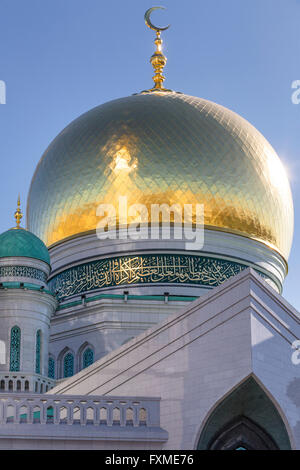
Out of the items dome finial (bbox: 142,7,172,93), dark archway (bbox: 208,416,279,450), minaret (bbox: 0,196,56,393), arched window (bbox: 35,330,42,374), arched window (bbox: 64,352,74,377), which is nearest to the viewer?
dark archway (bbox: 208,416,279,450)

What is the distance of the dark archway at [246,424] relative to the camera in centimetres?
850

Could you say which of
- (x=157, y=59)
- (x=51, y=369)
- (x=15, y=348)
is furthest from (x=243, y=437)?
(x=157, y=59)

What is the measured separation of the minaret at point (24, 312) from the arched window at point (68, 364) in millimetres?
1520

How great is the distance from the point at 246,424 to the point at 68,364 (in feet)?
21.4

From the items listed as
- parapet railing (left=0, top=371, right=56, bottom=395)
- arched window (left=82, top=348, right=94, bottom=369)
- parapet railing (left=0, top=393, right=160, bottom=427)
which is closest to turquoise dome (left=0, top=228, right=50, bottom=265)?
arched window (left=82, top=348, right=94, bottom=369)

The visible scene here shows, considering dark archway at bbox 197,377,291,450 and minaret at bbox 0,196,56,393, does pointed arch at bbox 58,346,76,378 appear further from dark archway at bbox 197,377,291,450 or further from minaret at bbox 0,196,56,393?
dark archway at bbox 197,377,291,450

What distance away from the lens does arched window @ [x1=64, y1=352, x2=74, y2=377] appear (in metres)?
14.8

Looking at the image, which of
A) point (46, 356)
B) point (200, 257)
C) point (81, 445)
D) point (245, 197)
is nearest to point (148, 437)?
point (81, 445)

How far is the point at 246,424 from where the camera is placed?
348 inches

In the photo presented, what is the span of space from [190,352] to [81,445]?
145 centimetres

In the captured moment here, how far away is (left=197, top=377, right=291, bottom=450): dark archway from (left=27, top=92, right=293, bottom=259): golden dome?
23.8 feet

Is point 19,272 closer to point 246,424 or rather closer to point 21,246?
point 21,246

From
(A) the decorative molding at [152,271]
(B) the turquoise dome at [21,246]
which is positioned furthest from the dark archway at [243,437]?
(A) the decorative molding at [152,271]

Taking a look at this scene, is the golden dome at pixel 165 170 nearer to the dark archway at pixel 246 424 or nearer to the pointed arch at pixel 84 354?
the pointed arch at pixel 84 354
